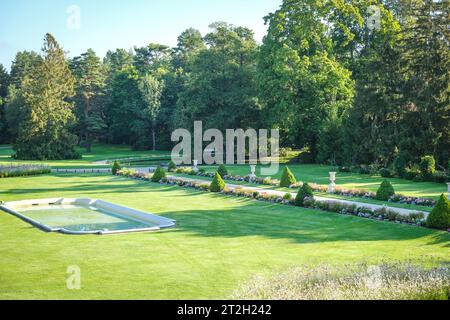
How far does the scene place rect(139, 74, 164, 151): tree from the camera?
60.3 metres

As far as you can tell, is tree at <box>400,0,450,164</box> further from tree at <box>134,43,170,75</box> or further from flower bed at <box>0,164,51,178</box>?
tree at <box>134,43,170,75</box>

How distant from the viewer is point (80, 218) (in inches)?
720

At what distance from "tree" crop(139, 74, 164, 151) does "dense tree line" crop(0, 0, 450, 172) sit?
14 centimetres

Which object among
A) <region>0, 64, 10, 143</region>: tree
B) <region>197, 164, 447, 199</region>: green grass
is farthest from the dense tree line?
<region>0, 64, 10, 143</region>: tree

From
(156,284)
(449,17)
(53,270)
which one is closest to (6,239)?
(53,270)

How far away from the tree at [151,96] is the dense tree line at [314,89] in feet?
0.45

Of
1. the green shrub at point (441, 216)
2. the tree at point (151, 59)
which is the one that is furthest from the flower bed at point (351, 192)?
the tree at point (151, 59)

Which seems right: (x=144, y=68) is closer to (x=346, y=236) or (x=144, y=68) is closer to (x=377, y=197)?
(x=377, y=197)

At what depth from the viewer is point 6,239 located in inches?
546

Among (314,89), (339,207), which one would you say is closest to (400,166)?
(314,89)

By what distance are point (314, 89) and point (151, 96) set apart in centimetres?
2525

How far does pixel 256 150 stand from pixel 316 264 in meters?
35.2

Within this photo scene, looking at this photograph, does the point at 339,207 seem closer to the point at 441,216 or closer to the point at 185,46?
the point at 441,216
